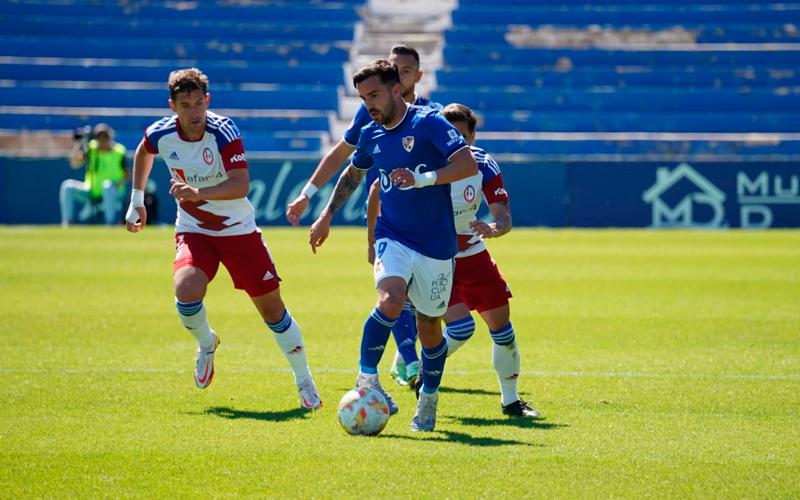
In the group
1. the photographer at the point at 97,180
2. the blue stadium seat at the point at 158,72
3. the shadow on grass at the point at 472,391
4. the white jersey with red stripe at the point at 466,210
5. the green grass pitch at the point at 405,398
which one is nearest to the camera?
the green grass pitch at the point at 405,398

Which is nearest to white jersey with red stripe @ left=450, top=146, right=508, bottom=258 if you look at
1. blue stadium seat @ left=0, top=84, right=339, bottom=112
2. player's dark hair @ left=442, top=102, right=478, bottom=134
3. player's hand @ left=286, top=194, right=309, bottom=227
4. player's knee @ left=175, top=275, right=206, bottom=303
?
player's dark hair @ left=442, top=102, right=478, bottom=134

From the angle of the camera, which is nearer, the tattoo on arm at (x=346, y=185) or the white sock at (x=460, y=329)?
the tattoo on arm at (x=346, y=185)

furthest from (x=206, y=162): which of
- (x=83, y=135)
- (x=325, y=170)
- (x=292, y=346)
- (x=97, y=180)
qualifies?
(x=83, y=135)

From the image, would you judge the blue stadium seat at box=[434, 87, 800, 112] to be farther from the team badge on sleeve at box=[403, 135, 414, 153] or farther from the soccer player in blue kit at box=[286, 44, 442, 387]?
the team badge on sleeve at box=[403, 135, 414, 153]

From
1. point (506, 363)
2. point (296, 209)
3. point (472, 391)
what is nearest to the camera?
point (296, 209)

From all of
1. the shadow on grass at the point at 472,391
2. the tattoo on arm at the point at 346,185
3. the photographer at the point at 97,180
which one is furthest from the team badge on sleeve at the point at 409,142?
the photographer at the point at 97,180

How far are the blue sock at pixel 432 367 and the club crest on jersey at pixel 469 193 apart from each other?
124 cm

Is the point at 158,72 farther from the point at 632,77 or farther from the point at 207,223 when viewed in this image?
the point at 207,223

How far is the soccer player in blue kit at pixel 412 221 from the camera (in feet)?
21.9

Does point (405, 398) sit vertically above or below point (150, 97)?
below

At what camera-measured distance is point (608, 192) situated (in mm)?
26344

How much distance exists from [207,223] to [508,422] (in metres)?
2.39

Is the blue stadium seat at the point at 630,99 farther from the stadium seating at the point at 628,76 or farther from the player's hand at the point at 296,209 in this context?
the player's hand at the point at 296,209

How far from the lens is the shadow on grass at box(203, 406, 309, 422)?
23.6ft
